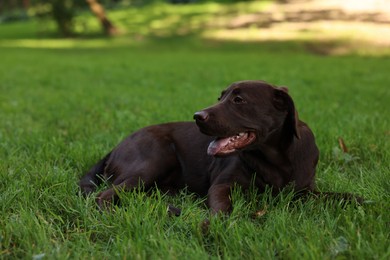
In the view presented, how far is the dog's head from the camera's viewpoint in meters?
3.12

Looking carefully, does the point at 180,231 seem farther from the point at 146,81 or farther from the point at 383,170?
the point at 146,81

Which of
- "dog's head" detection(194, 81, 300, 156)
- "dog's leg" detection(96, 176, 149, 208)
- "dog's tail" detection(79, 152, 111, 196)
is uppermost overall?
"dog's head" detection(194, 81, 300, 156)

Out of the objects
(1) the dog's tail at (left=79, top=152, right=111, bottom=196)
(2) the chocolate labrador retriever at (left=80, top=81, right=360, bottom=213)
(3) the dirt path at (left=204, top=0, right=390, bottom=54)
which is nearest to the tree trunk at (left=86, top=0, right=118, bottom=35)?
(3) the dirt path at (left=204, top=0, right=390, bottom=54)

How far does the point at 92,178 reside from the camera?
3695 mm

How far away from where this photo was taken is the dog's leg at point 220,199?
3.00m

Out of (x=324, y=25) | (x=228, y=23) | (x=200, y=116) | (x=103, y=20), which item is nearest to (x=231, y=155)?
(x=200, y=116)

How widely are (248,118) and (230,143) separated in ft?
0.69

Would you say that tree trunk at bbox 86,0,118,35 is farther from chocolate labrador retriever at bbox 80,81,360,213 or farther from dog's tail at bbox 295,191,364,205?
dog's tail at bbox 295,191,364,205

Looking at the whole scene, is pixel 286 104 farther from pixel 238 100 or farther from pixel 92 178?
pixel 92 178

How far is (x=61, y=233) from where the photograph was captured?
2.59 meters

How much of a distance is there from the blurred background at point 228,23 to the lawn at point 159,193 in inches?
431

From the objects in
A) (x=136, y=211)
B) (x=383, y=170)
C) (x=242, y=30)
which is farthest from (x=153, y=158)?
(x=242, y=30)

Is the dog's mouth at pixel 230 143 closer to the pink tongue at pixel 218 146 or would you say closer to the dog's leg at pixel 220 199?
the pink tongue at pixel 218 146

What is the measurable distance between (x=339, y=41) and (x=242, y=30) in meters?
6.39
